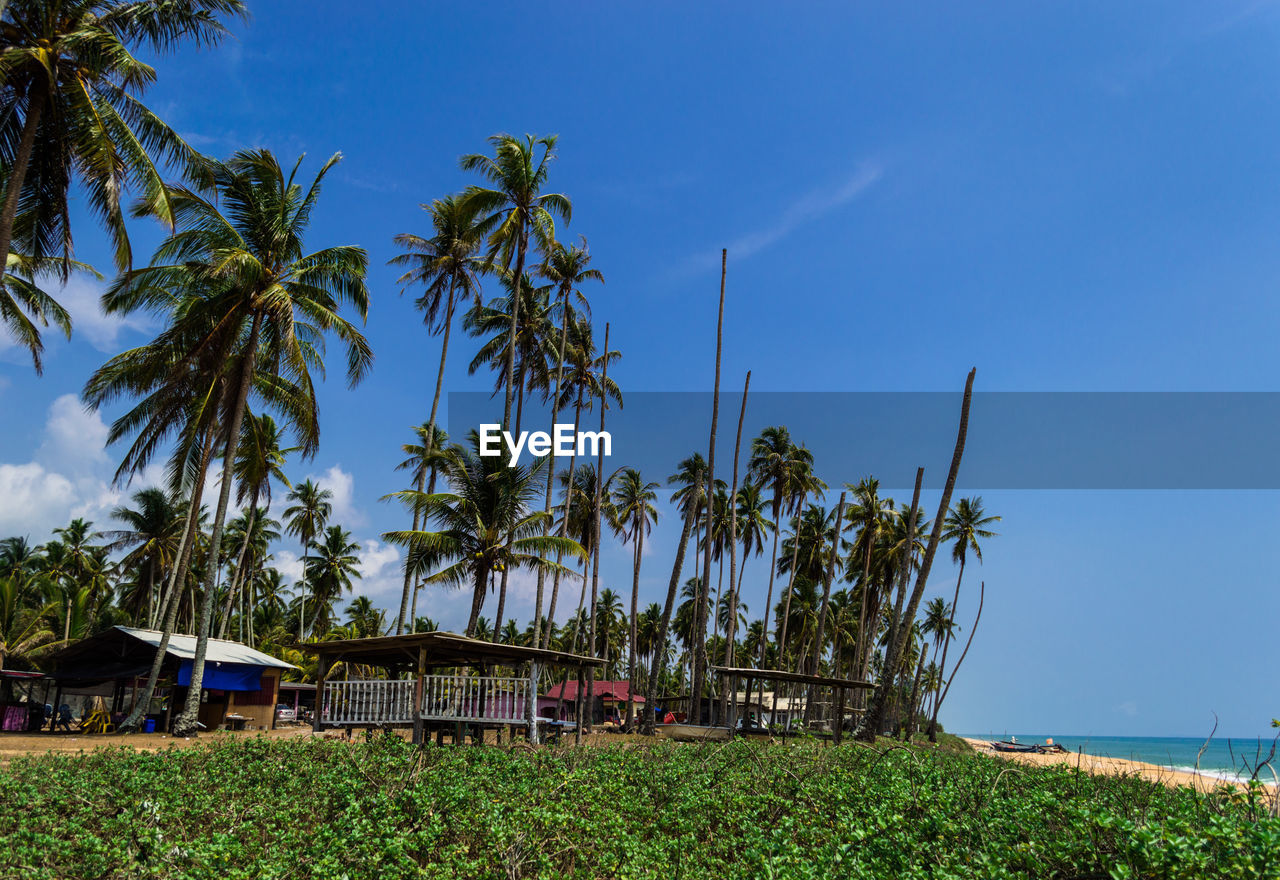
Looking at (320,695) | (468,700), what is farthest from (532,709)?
(320,695)

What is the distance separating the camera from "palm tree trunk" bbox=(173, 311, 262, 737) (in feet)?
63.4

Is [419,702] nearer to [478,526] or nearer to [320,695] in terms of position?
[320,695]

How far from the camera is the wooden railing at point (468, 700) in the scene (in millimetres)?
15703

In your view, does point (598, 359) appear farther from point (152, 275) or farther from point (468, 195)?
point (152, 275)

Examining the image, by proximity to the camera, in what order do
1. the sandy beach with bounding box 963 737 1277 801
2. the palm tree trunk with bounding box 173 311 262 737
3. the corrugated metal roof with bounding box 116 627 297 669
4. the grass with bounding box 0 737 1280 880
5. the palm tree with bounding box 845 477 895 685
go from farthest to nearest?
the palm tree with bounding box 845 477 895 685
the corrugated metal roof with bounding box 116 627 297 669
the palm tree trunk with bounding box 173 311 262 737
the sandy beach with bounding box 963 737 1277 801
the grass with bounding box 0 737 1280 880

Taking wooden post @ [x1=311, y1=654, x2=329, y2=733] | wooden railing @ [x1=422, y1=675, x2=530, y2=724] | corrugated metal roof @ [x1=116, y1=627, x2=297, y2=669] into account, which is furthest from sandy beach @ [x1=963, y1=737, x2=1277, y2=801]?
corrugated metal roof @ [x1=116, y1=627, x2=297, y2=669]

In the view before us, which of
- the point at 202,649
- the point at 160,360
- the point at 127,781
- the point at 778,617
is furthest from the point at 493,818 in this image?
the point at 778,617

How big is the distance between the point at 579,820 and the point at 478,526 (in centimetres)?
1593

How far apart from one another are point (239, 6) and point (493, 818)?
16.1 meters

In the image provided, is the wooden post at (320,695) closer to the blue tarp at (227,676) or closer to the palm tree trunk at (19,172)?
the blue tarp at (227,676)

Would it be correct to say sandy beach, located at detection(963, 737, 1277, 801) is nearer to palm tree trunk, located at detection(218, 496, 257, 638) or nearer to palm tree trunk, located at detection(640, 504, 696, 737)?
palm tree trunk, located at detection(640, 504, 696, 737)

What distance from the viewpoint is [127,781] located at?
9578mm

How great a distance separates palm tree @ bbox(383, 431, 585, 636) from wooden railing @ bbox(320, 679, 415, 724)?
6974 millimetres

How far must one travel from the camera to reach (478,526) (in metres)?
23.8
